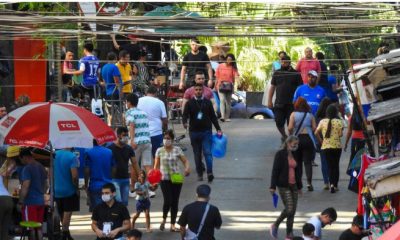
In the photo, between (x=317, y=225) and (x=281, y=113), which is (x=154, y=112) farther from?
(x=317, y=225)

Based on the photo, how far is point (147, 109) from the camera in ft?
74.8

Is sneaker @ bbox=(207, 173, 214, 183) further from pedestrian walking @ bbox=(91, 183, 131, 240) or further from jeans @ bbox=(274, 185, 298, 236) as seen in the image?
pedestrian walking @ bbox=(91, 183, 131, 240)

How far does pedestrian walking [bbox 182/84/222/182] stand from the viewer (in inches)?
906

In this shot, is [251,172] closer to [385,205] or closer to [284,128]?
[284,128]

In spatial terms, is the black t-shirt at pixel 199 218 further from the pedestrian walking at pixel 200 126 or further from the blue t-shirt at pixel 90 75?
the blue t-shirt at pixel 90 75

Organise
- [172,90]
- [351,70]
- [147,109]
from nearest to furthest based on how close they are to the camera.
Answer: [351,70], [147,109], [172,90]

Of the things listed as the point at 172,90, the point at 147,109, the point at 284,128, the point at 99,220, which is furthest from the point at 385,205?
the point at 172,90

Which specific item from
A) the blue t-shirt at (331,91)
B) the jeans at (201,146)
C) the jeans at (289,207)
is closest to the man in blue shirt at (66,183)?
the jeans at (289,207)

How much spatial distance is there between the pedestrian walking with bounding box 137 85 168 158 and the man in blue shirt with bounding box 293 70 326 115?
3.28 m

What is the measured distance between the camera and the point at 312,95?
2511 cm

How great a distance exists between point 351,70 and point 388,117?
266 cm

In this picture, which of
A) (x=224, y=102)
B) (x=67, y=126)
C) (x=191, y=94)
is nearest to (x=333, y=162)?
(x=191, y=94)

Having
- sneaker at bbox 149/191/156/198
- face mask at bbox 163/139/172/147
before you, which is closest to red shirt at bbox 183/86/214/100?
sneaker at bbox 149/191/156/198

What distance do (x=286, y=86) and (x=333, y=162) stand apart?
344cm
